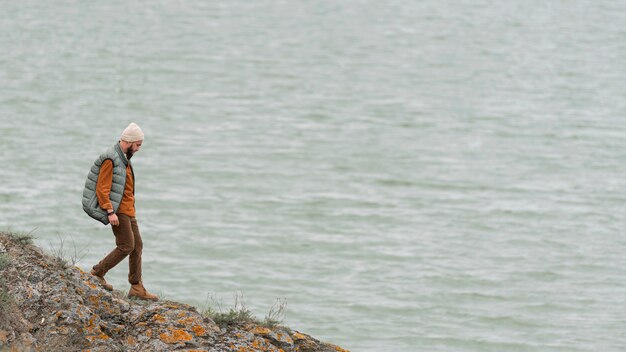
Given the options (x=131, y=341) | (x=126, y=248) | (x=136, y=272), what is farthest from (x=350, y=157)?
(x=131, y=341)

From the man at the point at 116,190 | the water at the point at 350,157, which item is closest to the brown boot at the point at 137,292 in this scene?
the man at the point at 116,190

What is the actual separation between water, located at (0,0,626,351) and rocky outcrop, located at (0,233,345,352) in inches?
576

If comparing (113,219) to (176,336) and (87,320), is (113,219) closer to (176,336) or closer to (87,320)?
(87,320)

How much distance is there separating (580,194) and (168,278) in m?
19.5

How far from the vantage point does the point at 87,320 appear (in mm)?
9844

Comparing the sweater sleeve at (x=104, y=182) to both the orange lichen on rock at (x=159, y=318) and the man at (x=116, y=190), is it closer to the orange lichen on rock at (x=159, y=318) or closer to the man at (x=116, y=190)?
the man at (x=116, y=190)

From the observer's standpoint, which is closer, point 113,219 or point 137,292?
point 113,219

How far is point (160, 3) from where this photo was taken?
3369 inches

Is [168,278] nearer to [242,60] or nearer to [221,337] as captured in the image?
[221,337]

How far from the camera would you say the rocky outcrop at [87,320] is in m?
9.53

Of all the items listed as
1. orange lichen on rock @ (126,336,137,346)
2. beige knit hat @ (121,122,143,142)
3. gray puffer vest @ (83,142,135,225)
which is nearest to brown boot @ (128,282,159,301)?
gray puffer vest @ (83,142,135,225)

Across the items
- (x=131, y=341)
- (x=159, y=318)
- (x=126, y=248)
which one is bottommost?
(x=131, y=341)

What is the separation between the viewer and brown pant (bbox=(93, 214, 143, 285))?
35.1 feet

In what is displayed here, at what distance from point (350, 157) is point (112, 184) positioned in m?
37.1
